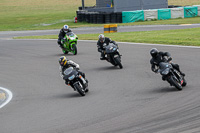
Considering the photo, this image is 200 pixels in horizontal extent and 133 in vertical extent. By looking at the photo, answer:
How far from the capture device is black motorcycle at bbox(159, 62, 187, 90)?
12000 mm

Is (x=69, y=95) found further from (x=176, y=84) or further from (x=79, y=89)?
(x=176, y=84)

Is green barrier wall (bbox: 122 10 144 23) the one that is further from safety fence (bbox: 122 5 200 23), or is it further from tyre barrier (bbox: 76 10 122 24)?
tyre barrier (bbox: 76 10 122 24)

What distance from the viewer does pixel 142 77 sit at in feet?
49.4

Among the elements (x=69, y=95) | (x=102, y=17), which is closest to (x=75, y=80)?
(x=69, y=95)

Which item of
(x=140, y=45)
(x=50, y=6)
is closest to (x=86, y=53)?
(x=140, y=45)

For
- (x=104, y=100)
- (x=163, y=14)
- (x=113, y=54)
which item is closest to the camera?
(x=104, y=100)

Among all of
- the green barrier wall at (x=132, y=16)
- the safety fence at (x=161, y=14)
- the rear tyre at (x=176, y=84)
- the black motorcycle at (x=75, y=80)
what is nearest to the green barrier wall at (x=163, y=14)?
the safety fence at (x=161, y=14)

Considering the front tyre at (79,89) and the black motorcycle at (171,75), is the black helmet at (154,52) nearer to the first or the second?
the black motorcycle at (171,75)

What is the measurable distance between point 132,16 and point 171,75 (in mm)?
34812

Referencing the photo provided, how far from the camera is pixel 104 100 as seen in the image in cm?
1173

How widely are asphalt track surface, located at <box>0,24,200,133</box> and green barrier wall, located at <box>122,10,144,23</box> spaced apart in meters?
25.0

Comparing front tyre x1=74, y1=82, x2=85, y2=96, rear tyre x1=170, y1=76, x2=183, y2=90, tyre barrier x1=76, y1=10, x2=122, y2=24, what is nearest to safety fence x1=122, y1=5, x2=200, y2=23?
tyre barrier x1=76, y1=10, x2=122, y2=24

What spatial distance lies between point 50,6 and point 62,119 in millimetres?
89458

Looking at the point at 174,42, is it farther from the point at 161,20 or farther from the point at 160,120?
the point at 161,20
